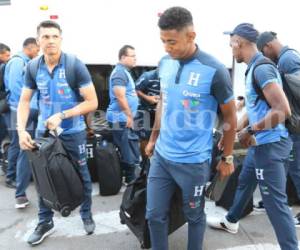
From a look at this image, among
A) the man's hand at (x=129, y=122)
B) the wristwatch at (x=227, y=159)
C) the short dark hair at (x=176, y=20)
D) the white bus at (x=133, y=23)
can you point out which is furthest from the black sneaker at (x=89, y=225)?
the white bus at (x=133, y=23)

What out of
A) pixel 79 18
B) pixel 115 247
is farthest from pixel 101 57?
pixel 115 247

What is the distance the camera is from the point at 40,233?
3.50 m

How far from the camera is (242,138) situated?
2980 millimetres

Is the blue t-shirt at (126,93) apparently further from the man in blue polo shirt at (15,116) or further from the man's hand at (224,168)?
the man's hand at (224,168)


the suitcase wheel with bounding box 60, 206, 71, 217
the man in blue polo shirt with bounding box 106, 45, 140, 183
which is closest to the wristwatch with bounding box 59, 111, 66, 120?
the suitcase wheel with bounding box 60, 206, 71, 217

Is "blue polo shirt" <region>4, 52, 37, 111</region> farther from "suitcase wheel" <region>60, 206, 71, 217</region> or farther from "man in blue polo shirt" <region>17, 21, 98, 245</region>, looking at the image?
"suitcase wheel" <region>60, 206, 71, 217</region>

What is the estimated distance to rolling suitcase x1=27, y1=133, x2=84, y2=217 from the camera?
10.3 ft

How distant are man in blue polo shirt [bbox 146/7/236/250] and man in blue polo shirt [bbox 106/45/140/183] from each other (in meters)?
1.89

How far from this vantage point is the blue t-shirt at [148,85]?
5395 millimetres

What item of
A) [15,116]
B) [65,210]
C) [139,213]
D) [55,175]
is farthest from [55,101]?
[15,116]

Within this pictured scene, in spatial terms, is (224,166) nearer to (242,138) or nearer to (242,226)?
(242,138)

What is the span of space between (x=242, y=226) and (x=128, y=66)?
2299 mm

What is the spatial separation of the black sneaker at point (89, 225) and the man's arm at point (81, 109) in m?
1.06

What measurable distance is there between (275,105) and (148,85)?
2.90m
